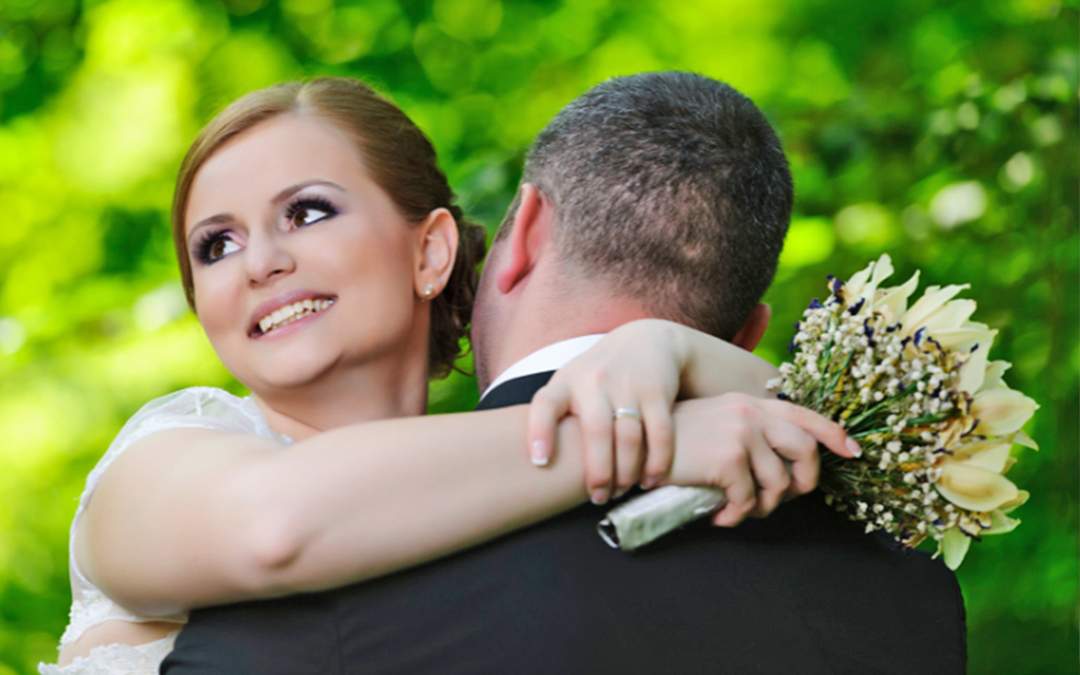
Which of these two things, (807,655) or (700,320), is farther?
(700,320)

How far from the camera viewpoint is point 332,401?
241 centimetres

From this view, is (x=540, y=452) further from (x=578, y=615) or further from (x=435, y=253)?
(x=435, y=253)

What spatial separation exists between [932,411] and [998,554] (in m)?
3.77

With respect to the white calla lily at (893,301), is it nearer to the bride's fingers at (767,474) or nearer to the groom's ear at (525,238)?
the bride's fingers at (767,474)

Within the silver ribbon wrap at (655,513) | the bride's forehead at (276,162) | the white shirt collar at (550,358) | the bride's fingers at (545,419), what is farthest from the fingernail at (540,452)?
the bride's forehead at (276,162)

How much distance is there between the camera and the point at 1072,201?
535 cm

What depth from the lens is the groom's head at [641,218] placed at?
6.90 ft

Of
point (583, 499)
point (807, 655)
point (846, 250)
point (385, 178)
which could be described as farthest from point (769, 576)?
point (846, 250)

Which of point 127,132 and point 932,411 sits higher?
point 127,132

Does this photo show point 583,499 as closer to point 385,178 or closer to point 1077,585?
point 385,178

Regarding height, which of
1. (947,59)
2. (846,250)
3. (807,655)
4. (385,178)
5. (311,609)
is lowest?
(807,655)

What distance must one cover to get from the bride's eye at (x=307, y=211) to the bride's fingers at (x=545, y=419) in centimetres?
76

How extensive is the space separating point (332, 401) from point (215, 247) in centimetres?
33

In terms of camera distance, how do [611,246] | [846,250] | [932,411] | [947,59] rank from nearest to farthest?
[932,411] → [611,246] → [846,250] → [947,59]
